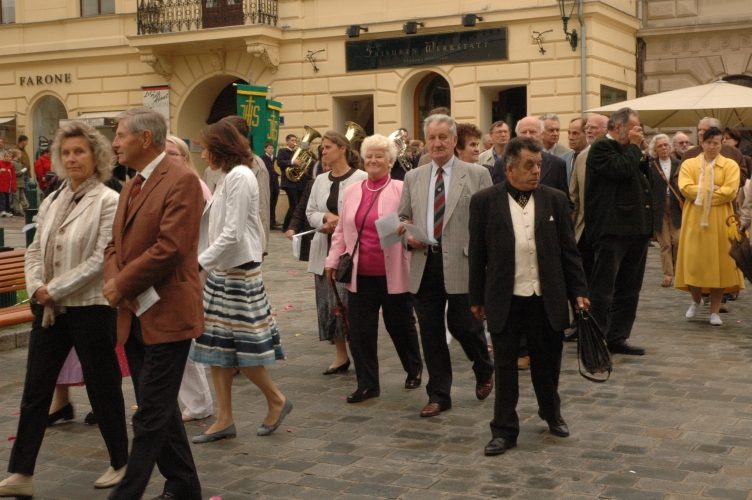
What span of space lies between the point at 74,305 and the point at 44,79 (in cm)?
2589

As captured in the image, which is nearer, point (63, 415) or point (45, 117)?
point (63, 415)

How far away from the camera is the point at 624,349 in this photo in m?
9.48

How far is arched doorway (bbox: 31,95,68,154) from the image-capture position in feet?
100

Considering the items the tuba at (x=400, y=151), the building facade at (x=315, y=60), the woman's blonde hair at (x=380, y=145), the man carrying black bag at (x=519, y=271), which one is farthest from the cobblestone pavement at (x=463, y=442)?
the building facade at (x=315, y=60)

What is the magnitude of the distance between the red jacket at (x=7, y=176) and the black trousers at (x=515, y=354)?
75.7 feet

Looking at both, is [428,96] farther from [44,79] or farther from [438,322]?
[438,322]

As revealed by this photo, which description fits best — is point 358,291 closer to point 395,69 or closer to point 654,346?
point 654,346

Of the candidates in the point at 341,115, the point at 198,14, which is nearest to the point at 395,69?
the point at 341,115

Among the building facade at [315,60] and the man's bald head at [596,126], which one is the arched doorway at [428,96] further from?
the man's bald head at [596,126]

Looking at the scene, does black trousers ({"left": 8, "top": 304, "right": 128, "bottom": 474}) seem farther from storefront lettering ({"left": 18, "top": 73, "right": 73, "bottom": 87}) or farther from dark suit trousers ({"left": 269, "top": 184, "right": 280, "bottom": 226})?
storefront lettering ({"left": 18, "top": 73, "right": 73, "bottom": 87})

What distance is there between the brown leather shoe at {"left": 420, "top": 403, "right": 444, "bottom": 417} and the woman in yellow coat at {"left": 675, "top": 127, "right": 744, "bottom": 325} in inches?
189

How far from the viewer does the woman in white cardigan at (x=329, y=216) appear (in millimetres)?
8617

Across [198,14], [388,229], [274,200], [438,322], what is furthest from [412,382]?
[198,14]

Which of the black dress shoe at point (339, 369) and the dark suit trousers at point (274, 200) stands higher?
the dark suit trousers at point (274, 200)
